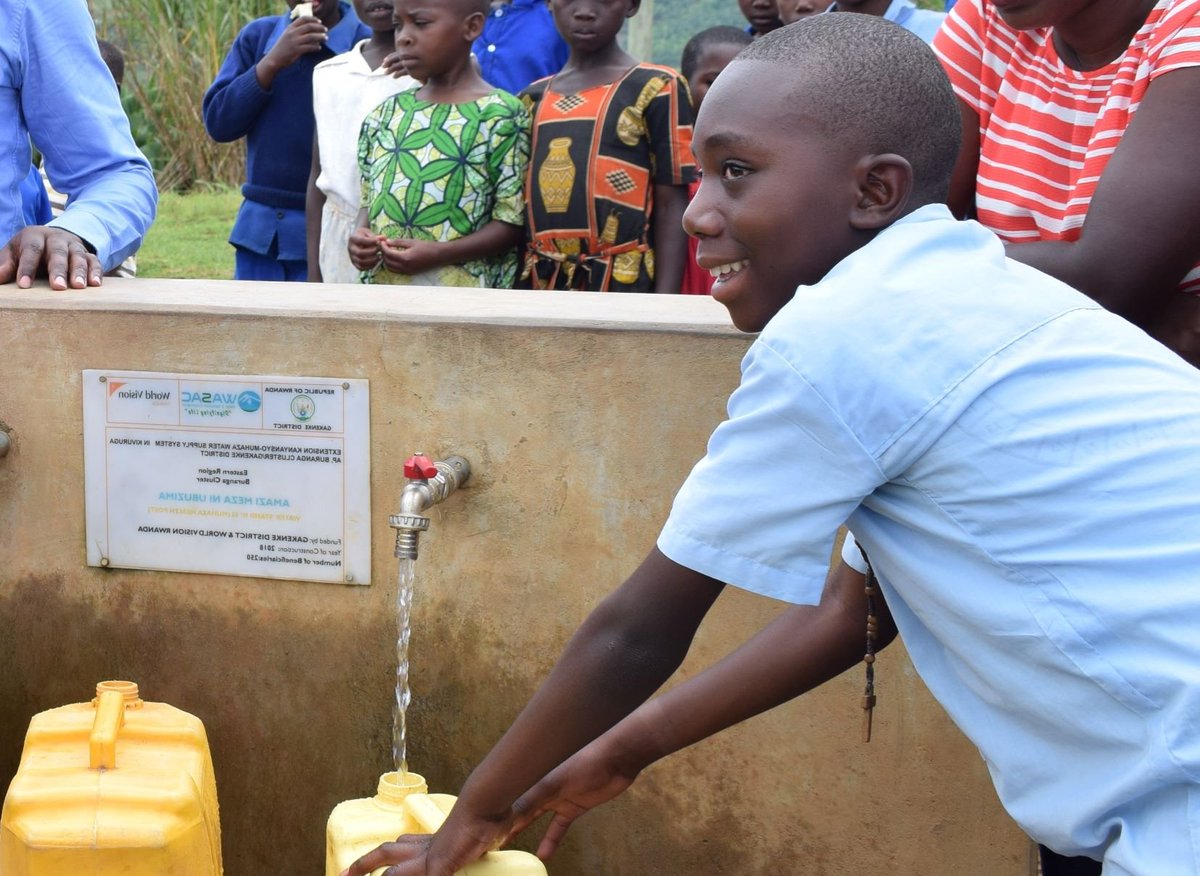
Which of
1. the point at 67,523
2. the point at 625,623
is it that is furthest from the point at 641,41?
the point at 625,623

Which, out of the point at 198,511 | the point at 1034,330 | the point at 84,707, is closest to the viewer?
the point at 1034,330

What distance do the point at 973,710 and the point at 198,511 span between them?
1753mm

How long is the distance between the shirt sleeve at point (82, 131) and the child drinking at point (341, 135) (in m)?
1.00

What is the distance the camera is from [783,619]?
190 centimetres

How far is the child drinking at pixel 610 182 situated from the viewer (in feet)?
12.2

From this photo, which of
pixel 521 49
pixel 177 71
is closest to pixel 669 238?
pixel 521 49

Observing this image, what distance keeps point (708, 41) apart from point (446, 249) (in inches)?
56.5

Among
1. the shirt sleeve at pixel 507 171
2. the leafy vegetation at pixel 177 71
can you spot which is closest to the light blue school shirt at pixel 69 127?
the shirt sleeve at pixel 507 171

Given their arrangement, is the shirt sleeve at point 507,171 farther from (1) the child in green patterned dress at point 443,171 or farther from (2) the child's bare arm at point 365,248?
(2) the child's bare arm at point 365,248

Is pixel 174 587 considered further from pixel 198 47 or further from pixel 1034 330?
pixel 198 47

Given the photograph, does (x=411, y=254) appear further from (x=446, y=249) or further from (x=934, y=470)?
(x=934, y=470)

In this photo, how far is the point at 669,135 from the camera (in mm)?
3762

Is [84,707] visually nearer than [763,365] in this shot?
No

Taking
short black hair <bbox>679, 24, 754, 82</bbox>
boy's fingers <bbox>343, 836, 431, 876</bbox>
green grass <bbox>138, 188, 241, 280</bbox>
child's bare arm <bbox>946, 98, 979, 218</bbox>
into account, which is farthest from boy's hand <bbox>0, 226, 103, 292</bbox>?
green grass <bbox>138, 188, 241, 280</bbox>
